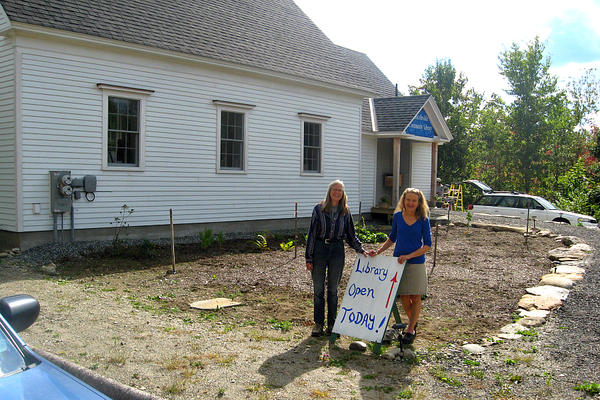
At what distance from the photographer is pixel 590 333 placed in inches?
249

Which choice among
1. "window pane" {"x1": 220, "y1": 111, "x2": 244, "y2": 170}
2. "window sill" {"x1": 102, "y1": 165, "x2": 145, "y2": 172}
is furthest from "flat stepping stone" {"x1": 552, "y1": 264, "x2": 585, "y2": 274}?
"window sill" {"x1": 102, "y1": 165, "x2": 145, "y2": 172}

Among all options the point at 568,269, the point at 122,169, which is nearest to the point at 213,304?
the point at 122,169

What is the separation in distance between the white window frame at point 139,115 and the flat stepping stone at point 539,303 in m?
9.20

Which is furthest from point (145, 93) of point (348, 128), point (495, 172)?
point (495, 172)

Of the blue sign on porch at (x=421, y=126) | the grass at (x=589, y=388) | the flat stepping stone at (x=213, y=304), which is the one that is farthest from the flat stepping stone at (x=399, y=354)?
the blue sign on porch at (x=421, y=126)

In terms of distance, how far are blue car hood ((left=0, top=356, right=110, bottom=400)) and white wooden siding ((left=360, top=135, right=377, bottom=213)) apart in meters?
17.9

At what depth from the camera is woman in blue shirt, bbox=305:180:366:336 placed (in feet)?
20.7

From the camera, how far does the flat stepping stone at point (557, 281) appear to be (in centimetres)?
873

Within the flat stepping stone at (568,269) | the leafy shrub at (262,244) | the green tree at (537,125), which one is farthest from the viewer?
the green tree at (537,125)

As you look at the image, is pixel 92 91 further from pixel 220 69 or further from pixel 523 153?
pixel 523 153

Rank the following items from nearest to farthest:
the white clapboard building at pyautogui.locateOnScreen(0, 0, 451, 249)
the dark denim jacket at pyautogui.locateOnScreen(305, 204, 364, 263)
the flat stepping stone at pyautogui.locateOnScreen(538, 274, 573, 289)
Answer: the dark denim jacket at pyautogui.locateOnScreen(305, 204, 364, 263)
the flat stepping stone at pyautogui.locateOnScreen(538, 274, 573, 289)
the white clapboard building at pyautogui.locateOnScreen(0, 0, 451, 249)

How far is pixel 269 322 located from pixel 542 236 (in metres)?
12.0

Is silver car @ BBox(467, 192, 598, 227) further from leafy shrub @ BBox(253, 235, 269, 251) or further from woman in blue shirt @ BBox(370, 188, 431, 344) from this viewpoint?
woman in blue shirt @ BBox(370, 188, 431, 344)

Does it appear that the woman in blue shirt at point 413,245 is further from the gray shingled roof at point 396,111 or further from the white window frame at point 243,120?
the gray shingled roof at point 396,111
